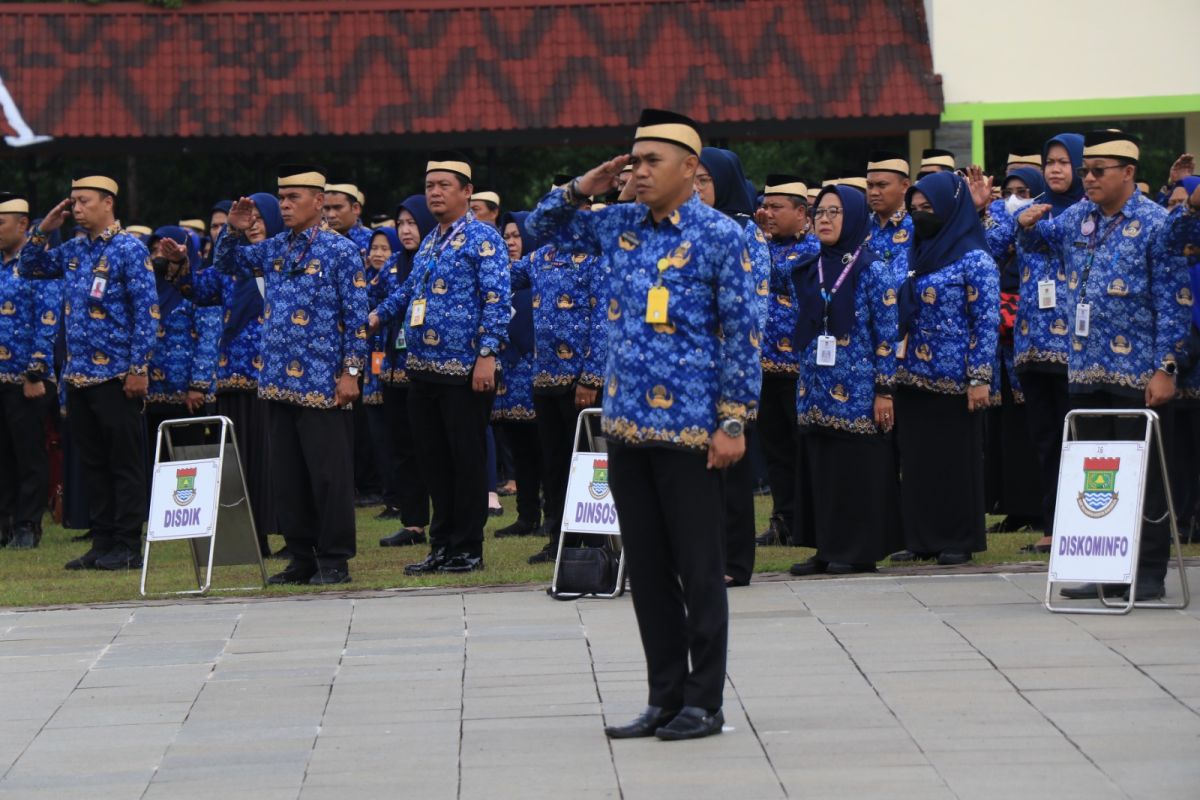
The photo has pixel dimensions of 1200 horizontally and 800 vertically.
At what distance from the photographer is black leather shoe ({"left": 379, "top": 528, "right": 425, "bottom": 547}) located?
1307 cm

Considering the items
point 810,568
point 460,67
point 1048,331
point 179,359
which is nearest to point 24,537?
point 179,359

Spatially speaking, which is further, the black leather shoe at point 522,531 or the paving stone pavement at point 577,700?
the black leather shoe at point 522,531

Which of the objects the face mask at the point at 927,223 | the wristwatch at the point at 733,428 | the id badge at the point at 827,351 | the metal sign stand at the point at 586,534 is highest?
the face mask at the point at 927,223

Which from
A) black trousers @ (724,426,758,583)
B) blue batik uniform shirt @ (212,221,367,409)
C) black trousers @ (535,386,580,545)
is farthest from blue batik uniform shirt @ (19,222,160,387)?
black trousers @ (724,426,758,583)

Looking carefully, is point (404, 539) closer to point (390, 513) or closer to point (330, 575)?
point (390, 513)

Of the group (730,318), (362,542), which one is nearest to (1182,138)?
(362,542)

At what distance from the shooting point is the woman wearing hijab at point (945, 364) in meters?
10.8

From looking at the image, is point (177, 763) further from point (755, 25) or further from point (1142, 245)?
point (755, 25)

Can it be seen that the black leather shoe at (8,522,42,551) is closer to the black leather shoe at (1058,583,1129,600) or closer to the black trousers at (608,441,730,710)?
the black leather shoe at (1058,583,1129,600)

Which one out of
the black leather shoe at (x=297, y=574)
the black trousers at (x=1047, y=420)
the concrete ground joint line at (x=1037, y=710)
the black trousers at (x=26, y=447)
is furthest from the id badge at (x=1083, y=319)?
the black trousers at (x=26, y=447)

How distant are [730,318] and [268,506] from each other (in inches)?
263

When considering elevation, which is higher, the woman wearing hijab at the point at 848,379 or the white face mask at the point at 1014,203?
the white face mask at the point at 1014,203

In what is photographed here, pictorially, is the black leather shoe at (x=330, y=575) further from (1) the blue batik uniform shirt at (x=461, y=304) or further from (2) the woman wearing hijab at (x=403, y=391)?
(2) the woman wearing hijab at (x=403, y=391)

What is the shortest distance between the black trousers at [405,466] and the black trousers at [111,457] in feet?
5.62
